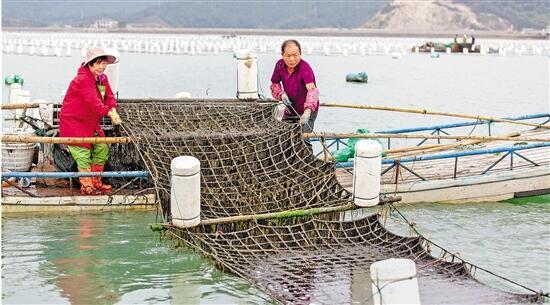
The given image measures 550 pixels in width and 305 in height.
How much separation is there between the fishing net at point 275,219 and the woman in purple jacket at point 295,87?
0.33m

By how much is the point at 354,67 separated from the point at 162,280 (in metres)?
59.2

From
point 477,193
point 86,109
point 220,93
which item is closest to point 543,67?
point 220,93

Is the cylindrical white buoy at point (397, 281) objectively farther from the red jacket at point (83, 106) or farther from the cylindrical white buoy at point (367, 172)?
the red jacket at point (83, 106)

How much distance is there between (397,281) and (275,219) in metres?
4.04

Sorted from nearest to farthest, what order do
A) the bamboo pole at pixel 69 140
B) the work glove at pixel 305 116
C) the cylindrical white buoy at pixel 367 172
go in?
the cylindrical white buoy at pixel 367 172 → the bamboo pole at pixel 69 140 → the work glove at pixel 305 116

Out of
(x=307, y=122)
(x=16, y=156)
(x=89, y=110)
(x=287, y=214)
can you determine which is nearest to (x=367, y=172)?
(x=287, y=214)

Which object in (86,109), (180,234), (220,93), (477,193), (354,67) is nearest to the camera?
(180,234)

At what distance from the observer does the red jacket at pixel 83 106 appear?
40.5 ft

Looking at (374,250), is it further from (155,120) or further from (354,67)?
(354,67)

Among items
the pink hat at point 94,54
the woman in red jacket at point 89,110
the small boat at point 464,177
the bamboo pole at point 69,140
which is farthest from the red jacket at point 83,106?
the small boat at point 464,177

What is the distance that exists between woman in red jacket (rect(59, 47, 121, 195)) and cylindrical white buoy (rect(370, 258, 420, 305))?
21.9ft

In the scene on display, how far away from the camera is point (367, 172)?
9.95 meters

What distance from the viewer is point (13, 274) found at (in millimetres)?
10984

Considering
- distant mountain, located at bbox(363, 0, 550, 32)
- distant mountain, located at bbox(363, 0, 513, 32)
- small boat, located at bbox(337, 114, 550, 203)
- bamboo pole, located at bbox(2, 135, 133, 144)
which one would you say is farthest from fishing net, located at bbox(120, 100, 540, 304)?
distant mountain, located at bbox(363, 0, 513, 32)
